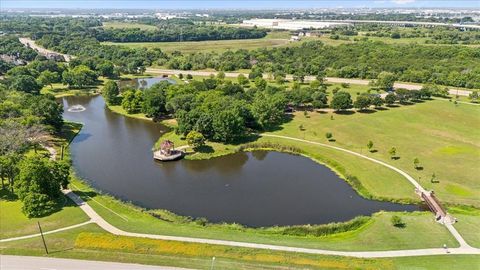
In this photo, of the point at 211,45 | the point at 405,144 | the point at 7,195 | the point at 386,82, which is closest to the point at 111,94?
the point at 7,195

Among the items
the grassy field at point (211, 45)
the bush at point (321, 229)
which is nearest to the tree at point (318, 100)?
the bush at point (321, 229)

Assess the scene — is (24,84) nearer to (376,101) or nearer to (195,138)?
(195,138)

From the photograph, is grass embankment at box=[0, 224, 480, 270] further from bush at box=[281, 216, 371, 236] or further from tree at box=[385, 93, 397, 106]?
tree at box=[385, 93, 397, 106]

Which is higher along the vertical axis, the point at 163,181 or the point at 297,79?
the point at 297,79

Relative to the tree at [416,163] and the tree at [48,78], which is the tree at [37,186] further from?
the tree at [48,78]

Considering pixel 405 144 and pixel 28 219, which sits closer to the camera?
pixel 28 219

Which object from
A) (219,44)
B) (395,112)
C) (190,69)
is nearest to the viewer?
(395,112)

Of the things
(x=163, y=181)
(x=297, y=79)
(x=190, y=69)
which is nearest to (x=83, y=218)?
(x=163, y=181)

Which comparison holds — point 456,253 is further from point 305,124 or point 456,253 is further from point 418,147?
point 305,124
